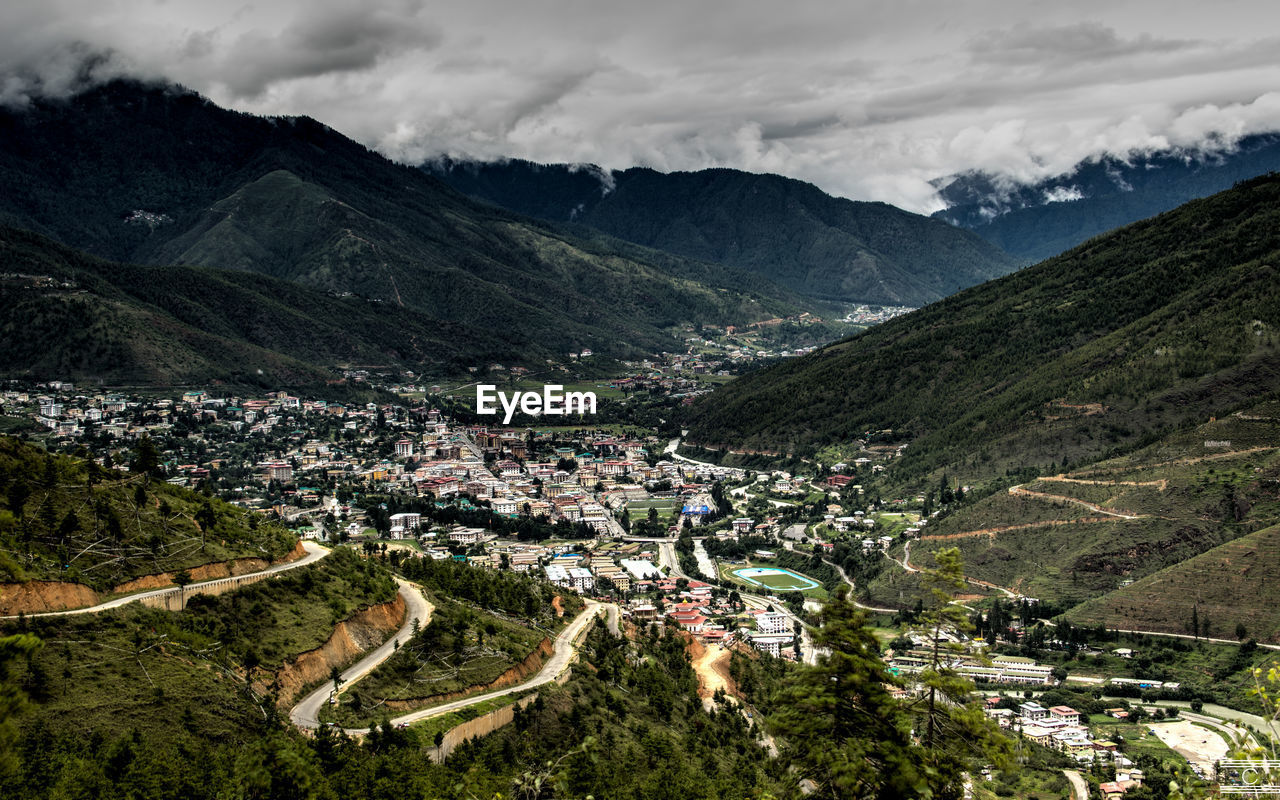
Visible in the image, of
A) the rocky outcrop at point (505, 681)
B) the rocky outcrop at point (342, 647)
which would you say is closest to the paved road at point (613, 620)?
the rocky outcrop at point (505, 681)

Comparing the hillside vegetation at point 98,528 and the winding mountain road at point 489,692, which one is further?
the hillside vegetation at point 98,528

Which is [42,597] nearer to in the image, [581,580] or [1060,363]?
[581,580]

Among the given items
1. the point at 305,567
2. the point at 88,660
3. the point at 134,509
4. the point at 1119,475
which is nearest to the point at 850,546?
the point at 1119,475

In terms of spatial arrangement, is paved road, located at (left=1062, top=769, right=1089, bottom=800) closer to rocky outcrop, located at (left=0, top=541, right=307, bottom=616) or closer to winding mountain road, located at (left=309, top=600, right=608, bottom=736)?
winding mountain road, located at (left=309, top=600, right=608, bottom=736)

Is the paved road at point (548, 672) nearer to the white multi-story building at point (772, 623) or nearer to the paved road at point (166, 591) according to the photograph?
the paved road at point (166, 591)

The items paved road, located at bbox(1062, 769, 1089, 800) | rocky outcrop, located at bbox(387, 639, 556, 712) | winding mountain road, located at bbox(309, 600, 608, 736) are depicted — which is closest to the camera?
winding mountain road, located at bbox(309, 600, 608, 736)

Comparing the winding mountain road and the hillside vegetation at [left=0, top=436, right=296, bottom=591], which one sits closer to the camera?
the winding mountain road
